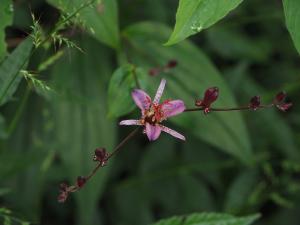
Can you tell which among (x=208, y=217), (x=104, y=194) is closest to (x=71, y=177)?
(x=104, y=194)

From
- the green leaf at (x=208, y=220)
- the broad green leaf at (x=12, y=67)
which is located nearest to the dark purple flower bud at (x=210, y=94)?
the green leaf at (x=208, y=220)

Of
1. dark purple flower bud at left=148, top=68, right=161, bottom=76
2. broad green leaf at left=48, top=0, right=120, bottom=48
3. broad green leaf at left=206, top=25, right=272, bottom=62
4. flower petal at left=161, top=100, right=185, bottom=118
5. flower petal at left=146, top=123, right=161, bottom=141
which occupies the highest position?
broad green leaf at left=206, top=25, right=272, bottom=62

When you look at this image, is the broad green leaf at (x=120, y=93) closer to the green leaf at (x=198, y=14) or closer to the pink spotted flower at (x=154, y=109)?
the pink spotted flower at (x=154, y=109)

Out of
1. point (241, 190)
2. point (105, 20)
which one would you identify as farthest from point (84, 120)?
point (241, 190)

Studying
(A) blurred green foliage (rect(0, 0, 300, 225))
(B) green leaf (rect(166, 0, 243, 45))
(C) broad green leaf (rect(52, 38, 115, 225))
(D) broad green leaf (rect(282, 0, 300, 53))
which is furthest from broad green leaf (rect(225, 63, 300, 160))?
(B) green leaf (rect(166, 0, 243, 45))

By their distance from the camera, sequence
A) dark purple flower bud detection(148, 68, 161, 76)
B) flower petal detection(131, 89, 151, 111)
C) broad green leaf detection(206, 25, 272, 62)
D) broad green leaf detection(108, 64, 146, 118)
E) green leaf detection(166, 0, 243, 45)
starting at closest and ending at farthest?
green leaf detection(166, 0, 243, 45) < flower petal detection(131, 89, 151, 111) < broad green leaf detection(108, 64, 146, 118) < dark purple flower bud detection(148, 68, 161, 76) < broad green leaf detection(206, 25, 272, 62)

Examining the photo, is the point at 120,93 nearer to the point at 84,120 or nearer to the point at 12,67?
the point at 12,67

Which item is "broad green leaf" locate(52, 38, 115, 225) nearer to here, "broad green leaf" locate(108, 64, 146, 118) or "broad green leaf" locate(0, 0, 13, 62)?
"broad green leaf" locate(108, 64, 146, 118)
